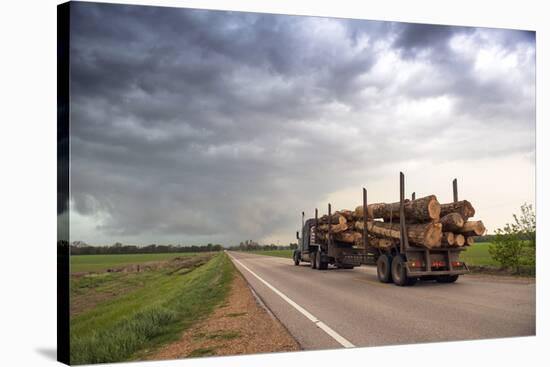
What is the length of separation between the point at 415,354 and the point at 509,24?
26.8ft

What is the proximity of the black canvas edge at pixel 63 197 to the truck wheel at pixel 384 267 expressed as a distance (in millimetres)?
11117

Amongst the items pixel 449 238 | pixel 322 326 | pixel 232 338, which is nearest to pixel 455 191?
pixel 449 238

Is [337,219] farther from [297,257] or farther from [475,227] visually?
[475,227]

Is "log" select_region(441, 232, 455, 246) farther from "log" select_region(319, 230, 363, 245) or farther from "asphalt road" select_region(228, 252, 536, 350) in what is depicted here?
"log" select_region(319, 230, 363, 245)

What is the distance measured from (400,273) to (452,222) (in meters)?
2.24

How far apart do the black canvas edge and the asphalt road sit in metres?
3.69

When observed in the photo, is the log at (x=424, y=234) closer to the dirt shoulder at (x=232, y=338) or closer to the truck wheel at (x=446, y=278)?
the truck wheel at (x=446, y=278)

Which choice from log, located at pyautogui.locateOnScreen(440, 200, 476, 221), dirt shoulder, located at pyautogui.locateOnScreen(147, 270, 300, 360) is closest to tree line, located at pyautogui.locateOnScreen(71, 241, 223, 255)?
dirt shoulder, located at pyautogui.locateOnScreen(147, 270, 300, 360)

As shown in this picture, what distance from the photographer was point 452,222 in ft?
49.7

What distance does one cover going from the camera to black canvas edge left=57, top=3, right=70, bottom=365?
775 centimetres

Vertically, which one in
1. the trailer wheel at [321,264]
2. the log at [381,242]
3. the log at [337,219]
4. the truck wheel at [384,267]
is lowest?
the trailer wheel at [321,264]

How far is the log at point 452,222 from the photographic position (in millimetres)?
15078

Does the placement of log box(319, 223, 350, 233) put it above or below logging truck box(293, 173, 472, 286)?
above

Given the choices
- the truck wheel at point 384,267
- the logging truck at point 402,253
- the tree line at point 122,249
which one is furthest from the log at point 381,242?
the tree line at point 122,249
